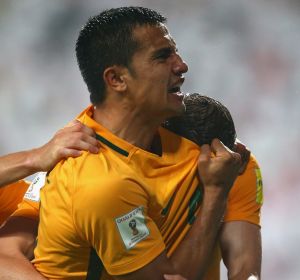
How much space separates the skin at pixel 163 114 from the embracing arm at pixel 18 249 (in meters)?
0.46

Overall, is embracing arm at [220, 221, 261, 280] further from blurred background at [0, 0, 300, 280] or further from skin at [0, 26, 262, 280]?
blurred background at [0, 0, 300, 280]

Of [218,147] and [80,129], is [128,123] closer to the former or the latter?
[80,129]

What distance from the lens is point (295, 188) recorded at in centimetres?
496

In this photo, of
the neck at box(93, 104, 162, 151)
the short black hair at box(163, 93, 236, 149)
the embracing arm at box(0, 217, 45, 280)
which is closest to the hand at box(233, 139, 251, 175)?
the short black hair at box(163, 93, 236, 149)

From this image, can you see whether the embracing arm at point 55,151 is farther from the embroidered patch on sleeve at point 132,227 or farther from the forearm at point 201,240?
the forearm at point 201,240

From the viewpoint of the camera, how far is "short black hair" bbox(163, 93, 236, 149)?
2.41m

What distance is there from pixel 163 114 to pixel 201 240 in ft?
1.24

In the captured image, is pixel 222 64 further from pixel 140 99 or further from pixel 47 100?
pixel 140 99

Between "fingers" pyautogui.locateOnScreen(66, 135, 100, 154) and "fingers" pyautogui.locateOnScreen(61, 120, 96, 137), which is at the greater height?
"fingers" pyautogui.locateOnScreen(61, 120, 96, 137)

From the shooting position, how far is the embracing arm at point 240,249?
94.8 inches

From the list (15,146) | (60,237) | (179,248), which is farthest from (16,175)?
(15,146)

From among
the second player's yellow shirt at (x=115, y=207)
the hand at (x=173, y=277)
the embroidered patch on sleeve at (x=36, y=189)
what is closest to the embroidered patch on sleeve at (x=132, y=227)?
the second player's yellow shirt at (x=115, y=207)

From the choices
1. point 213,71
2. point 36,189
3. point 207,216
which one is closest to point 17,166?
point 36,189

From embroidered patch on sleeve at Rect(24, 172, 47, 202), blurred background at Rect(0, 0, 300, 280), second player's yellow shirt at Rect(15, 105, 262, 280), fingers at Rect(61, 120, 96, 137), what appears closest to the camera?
second player's yellow shirt at Rect(15, 105, 262, 280)
